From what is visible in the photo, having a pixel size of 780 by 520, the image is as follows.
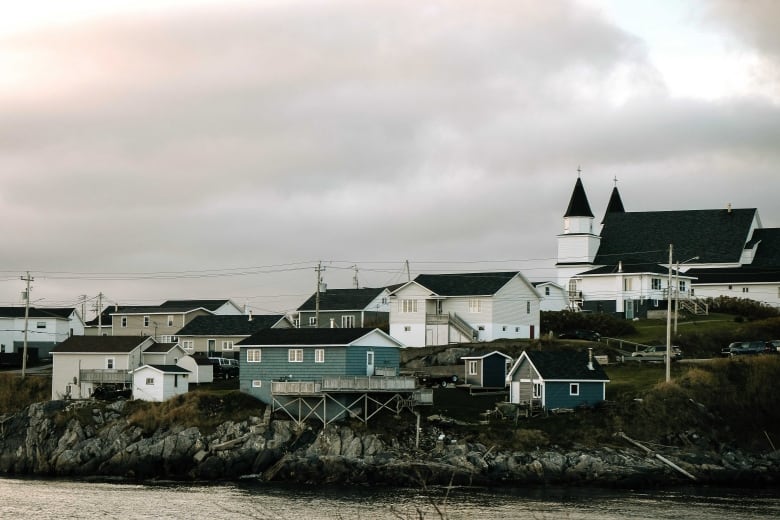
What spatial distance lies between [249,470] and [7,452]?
16833 millimetres

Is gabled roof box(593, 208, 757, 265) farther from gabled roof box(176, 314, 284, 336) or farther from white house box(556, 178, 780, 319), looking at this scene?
gabled roof box(176, 314, 284, 336)

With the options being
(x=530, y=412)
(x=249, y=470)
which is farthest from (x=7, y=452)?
(x=530, y=412)

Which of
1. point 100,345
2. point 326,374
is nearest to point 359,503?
point 326,374

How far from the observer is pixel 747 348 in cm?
7700

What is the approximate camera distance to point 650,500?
5478 cm

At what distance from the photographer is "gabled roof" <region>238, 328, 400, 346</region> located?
71438mm

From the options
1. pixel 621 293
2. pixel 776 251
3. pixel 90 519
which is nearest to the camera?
pixel 90 519

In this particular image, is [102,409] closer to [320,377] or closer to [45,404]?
[45,404]

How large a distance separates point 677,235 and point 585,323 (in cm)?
2435

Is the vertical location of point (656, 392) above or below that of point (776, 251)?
below

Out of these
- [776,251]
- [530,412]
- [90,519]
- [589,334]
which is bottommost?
[90,519]

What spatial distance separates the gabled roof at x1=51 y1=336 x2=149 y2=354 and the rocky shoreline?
9.40 metres

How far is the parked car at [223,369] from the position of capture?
8600 cm

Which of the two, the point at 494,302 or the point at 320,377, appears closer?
the point at 320,377
